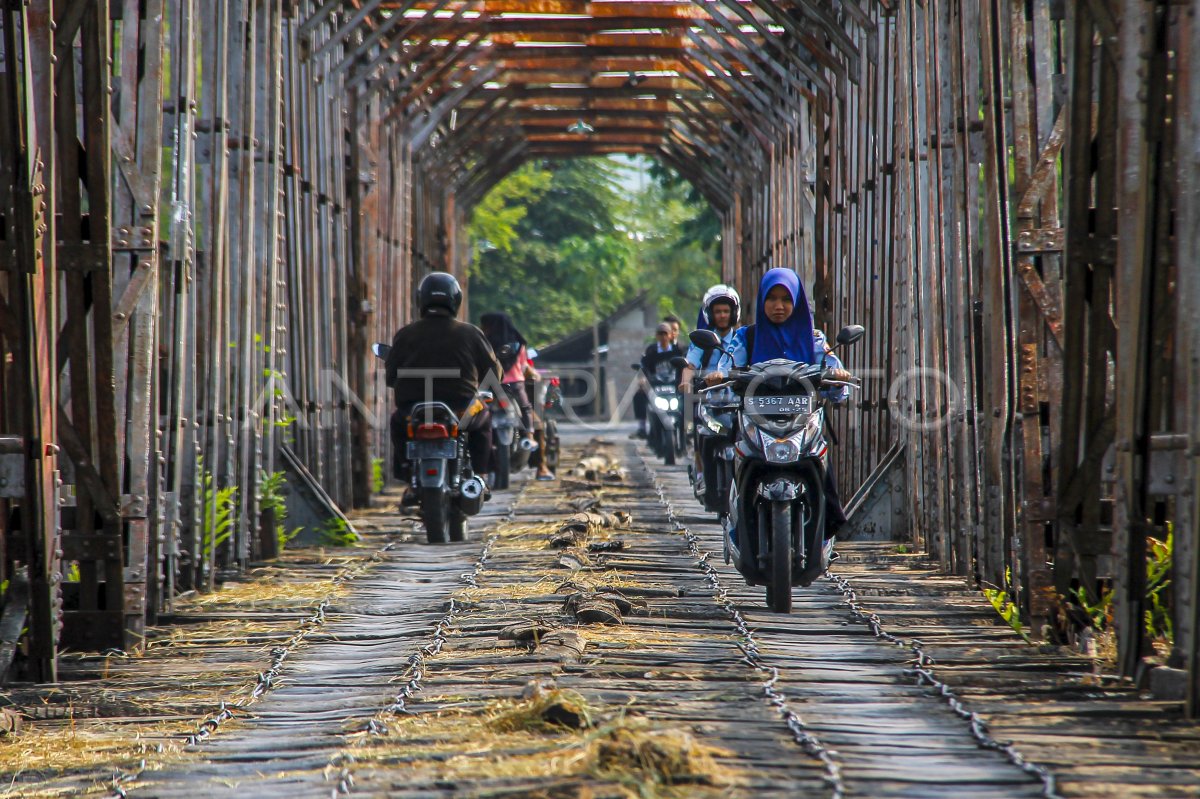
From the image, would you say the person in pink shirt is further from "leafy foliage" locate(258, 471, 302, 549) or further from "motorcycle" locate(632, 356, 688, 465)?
"leafy foliage" locate(258, 471, 302, 549)

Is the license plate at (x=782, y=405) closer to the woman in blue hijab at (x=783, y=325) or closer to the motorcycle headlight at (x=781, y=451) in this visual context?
the motorcycle headlight at (x=781, y=451)

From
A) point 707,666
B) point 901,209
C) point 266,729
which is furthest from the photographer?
point 901,209

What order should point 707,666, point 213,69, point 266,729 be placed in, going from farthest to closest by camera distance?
point 213,69 < point 707,666 < point 266,729

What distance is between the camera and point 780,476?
800 cm

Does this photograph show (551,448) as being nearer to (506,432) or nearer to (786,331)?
(506,432)

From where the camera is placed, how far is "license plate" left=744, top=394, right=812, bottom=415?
316 inches

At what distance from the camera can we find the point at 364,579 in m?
9.83

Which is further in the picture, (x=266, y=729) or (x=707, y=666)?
(x=707, y=666)

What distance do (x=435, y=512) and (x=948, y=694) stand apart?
21.3 ft

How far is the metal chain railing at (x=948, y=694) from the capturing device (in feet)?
15.0

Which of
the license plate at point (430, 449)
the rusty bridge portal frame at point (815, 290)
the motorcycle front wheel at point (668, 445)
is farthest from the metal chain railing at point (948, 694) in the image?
the motorcycle front wheel at point (668, 445)

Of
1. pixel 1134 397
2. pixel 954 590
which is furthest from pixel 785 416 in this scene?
pixel 1134 397

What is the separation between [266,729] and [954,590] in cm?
454

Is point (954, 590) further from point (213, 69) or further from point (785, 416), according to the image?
point (213, 69)
